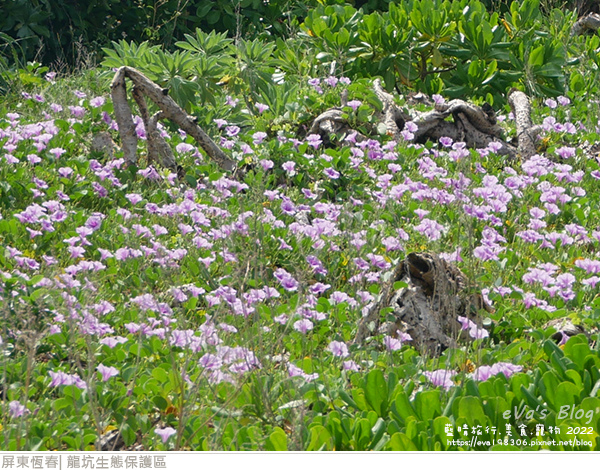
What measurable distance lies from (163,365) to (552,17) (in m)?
7.58

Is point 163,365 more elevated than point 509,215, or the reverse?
point 163,365

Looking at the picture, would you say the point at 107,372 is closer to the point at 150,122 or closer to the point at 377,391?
the point at 377,391

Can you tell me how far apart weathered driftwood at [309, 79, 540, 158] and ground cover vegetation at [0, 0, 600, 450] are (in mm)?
132

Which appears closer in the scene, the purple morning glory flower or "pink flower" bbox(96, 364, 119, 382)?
"pink flower" bbox(96, 364, 119, 382)

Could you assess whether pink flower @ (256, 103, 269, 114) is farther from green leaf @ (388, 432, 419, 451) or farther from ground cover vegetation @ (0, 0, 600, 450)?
green leaf @ (388, 432, 419, 451)

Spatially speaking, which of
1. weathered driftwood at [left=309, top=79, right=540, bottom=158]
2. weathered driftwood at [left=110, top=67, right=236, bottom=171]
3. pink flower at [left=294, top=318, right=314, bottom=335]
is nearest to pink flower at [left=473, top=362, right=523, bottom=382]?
pink flower at [left=294, top=318, right=314, bottom=335]

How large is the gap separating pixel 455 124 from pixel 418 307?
3.28 meters

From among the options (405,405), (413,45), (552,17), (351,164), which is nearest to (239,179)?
(351,164)

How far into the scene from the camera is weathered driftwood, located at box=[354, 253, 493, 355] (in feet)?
11.6

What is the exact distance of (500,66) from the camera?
757cm

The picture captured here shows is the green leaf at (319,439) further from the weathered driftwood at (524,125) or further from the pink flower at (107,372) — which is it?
the weathered driftwood at (524,125)

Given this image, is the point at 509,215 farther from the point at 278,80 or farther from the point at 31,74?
the point at 31,74

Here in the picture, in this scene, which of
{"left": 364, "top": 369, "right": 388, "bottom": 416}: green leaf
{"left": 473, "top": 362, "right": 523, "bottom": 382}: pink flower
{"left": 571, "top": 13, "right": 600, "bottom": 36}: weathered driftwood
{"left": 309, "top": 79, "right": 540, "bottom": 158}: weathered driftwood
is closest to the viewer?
{"left": 364, "top": 369, "right": 388, "bottom": 416}: green leaf

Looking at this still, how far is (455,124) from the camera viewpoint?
6.58 m
